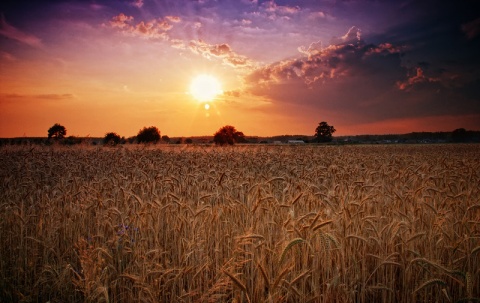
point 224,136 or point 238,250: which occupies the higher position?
point 224,136

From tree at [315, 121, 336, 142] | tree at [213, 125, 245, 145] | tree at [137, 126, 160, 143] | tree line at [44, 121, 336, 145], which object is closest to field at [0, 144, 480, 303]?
tree line at [44, 121, 336, 145]

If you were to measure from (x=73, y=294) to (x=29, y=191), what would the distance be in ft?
16.7

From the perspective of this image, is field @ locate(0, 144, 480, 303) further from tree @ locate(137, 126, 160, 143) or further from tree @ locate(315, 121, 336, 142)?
tree @ locate(315, 121, 336, 142)

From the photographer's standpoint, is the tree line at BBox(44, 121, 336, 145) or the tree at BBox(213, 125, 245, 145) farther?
the tree at BBox(213, 125, 245, 145)

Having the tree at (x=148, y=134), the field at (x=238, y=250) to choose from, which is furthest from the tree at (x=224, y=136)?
the field at (x=238, y=250)

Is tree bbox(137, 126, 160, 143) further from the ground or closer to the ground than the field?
further from the ground

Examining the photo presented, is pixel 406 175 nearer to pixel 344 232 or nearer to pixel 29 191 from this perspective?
pixel 344 232

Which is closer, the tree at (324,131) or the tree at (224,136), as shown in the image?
the tree at (224,136)

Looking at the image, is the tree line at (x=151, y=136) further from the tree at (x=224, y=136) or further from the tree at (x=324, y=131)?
the tree at (x=324, y=131)

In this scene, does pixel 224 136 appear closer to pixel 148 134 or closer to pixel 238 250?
pixel 148 134

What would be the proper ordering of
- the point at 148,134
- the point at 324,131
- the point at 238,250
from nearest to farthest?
the point at 238,250 < the point at 148,134 < the point at 324,131

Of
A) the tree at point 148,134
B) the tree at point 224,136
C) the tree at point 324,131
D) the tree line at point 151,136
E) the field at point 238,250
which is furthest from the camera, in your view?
the tree at point 324,131

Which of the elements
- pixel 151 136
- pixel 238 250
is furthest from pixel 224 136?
pixel 238 250

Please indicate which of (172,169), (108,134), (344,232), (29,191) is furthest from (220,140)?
(344,232)
